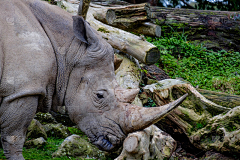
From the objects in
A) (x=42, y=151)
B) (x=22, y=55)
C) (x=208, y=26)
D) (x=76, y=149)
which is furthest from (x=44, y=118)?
(x=208, y=26)

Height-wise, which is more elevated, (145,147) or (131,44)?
(131,44)

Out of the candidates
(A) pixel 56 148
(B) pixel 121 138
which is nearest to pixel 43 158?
(A) pixel 56 148

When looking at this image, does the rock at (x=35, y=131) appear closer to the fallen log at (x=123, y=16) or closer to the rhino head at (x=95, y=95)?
the rhino head at (x=95, y=95)

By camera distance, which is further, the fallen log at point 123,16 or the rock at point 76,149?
the fallen log at point 123,16

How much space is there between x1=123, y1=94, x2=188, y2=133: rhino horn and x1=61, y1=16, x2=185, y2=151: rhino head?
60 millimetres

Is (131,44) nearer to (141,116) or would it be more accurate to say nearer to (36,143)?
(36,143)

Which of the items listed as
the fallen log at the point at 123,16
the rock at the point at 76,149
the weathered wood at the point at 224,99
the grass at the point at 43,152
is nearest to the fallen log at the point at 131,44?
the fallen log at the point at 123,16

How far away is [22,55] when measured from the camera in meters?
2.65

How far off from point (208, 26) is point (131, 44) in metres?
4.47

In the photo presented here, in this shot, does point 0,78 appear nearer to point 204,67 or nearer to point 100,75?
point 100,75

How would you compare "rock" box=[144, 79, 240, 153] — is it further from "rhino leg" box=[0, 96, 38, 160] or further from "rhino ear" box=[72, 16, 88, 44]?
"rhino leg" box=[0, 96, 38, 160]

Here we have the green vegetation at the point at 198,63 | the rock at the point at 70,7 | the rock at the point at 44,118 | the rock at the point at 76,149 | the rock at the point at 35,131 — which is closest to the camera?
the rock at the point at 76,149

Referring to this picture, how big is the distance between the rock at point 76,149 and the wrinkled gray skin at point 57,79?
3.72 feet

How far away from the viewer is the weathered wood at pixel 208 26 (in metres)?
9.12
